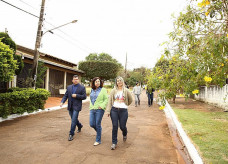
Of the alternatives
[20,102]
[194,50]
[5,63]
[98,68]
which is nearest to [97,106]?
[194,50]

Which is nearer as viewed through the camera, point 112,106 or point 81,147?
point 81,147

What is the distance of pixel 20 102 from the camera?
8.59m

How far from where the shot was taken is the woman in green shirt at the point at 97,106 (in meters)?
4.77

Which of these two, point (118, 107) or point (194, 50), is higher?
point (194, 50)

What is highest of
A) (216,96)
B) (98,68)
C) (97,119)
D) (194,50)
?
(98,68)

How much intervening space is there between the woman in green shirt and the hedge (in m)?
4.76

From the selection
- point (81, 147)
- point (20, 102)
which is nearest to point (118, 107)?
point (81, 147)

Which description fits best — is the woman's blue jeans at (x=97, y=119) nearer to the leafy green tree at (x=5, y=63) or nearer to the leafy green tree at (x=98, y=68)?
the leafy green tree at (x=5, y=63)

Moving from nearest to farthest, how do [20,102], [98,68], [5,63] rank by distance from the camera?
1. [5,63]
2. [20,102]
3. [98,68]

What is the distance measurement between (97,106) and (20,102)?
17.7ft

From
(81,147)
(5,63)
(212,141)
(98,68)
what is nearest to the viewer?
(81,147)

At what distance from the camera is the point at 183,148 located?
480cm

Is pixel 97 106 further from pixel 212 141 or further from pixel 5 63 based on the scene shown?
pixel 5 63

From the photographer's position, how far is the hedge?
778 cm
